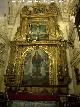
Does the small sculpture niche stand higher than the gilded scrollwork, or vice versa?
the gilded scrollwork

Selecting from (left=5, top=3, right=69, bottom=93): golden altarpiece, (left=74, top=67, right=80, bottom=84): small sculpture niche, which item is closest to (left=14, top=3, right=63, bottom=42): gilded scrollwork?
(left=5, top=3, right=69, bottom=93): golden altarpiece

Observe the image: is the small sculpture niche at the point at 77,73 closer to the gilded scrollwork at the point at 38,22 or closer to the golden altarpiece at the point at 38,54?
the golden altarpiece at the point at 38,54

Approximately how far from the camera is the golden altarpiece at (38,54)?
10.8 m

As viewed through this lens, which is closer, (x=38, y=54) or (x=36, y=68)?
(x=36, y=68)

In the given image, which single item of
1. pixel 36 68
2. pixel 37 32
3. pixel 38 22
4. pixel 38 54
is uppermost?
pixel 38 22

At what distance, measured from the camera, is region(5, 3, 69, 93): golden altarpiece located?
10.8 m

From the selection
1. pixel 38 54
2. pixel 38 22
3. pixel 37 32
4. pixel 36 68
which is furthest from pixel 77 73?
pixel 38 22

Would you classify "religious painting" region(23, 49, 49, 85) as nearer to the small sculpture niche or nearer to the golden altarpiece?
the golden altarpiece

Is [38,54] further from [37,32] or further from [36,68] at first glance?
[37,32]

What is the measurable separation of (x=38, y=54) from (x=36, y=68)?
0.96 metres

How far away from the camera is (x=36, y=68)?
11.4 meters

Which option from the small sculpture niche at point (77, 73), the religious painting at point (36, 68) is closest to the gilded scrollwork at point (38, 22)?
the religious painting at point (36, 68)

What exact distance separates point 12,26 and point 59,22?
10.2 feet

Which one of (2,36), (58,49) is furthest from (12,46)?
(58,49)
